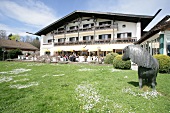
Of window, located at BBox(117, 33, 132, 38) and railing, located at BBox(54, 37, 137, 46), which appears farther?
window, located at BBox(117, 33, 132, 38)

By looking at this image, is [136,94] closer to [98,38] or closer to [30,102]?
[30,102]

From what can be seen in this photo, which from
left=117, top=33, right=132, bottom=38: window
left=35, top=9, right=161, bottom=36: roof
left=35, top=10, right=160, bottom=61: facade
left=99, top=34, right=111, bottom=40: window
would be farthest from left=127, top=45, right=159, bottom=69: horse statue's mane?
left=99, top=34, right=111, bottom=40: window

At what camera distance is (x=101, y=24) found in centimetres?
2670

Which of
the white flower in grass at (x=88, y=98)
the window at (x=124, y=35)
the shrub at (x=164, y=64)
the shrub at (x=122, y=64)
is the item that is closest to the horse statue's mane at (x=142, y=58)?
the white flower in grass at (x=88, y=98)

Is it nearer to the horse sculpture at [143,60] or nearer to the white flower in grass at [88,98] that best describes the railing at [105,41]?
the horse sculpture at [143,60]

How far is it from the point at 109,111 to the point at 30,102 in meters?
2.64

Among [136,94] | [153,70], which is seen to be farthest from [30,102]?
[153,70]

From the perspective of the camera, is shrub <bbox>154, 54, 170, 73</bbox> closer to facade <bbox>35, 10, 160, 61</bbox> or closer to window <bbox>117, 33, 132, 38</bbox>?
facade <bbox>35, 10, 160, 61</bbox>

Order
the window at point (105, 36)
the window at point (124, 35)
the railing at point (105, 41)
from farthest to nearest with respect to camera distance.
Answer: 1. the window at point (105, 36)
2. the window at point (124, 35)
3. the railing at point (105, 41)

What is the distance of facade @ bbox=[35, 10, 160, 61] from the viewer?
2248 cm

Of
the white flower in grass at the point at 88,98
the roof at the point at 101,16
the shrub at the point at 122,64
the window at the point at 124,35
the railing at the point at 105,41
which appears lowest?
the white flower in grass at the point at 88,98

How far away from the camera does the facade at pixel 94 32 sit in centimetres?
2248

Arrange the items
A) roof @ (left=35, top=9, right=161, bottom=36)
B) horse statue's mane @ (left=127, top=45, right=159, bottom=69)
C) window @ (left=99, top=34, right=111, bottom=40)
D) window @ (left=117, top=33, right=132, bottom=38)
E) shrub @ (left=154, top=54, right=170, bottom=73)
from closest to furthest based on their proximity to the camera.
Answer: horse statue's mane @ (left=127, top=45, right=159, bottom=69) < shrub @ (left=154, top=54, right=170, bottom=73) < roof @ (left=35, top=9, right=161, bottom=36) < window @ (left=117, top=33, right=132, bottom=38) < window @ (left=99, top=34, right=111, bottom=40)

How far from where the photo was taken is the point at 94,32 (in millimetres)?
26547
